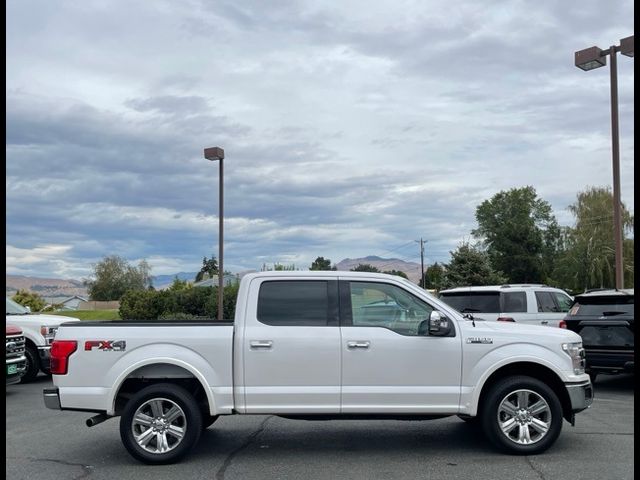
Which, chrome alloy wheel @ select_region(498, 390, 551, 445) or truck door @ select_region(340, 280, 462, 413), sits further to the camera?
chrome alloy wheel @ select_region(498, 390, 551, 445)

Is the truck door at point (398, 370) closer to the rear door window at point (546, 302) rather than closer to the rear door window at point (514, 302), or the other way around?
the rear door window at point (514, 302)

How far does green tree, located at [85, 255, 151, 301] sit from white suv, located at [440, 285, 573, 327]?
364 feet

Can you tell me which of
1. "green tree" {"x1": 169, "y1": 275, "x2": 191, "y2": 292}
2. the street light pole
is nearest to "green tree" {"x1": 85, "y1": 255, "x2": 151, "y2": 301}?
"green tree" {"x1": 169, "y1": 275, "x2": 191, "y2": 292}

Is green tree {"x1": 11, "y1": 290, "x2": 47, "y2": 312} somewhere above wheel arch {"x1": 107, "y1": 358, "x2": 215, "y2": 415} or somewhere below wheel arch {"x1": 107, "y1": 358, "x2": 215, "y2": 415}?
above

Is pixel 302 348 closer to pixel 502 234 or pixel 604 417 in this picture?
pixel 604 417

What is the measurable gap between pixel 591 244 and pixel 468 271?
2267cm

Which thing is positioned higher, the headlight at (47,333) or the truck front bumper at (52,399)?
the headlight at (47,333)

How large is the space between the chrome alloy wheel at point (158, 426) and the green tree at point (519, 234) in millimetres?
79411

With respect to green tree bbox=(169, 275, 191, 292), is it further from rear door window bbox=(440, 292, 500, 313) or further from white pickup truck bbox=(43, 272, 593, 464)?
white pickup truck bbox=(43, 272, 593, 464)

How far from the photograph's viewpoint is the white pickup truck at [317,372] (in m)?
7.64

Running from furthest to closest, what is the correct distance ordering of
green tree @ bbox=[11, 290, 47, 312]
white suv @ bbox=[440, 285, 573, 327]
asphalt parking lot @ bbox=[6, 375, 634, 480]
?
1. green tree @ bbox=[11, 290, 47, 312]
2. white suv @ bbox=[440, 285, 573, 327]
3. asphalt parking lot @ bbox=[6, 375, 634, 480]

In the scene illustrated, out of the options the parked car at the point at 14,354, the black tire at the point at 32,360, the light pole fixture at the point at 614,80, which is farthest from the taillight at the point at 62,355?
the light pole fixture at the point at 614,80

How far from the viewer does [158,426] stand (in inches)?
302

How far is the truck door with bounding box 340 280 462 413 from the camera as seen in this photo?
764 cm
